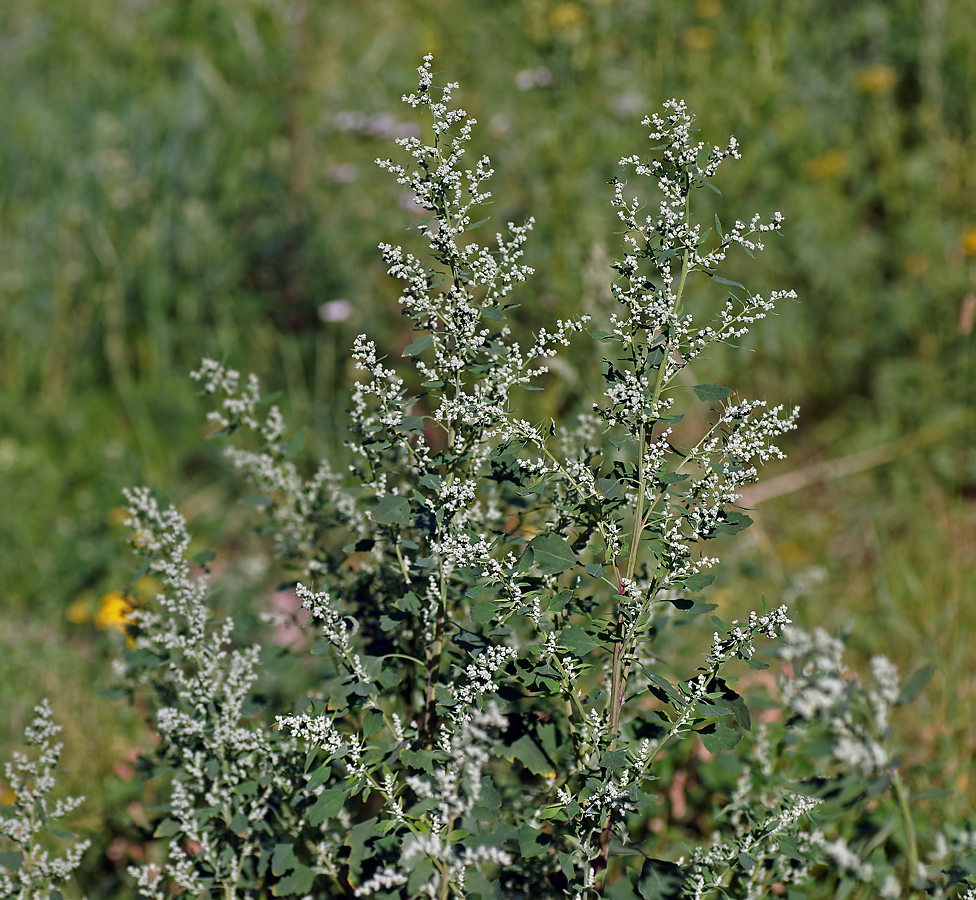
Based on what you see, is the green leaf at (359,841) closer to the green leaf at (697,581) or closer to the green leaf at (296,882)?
the green leaf at (296,882)

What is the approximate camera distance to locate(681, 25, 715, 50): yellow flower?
471cm

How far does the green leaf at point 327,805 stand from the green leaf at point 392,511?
1.40ft

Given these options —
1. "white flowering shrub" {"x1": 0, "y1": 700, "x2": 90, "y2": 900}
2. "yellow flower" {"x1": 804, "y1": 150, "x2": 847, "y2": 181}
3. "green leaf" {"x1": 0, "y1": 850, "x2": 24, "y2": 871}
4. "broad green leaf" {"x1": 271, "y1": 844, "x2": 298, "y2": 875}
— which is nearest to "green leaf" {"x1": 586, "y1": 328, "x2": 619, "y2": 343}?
"broad green leaf" {"x1": 271, "y1": 844, "x2": 298, "y2": 875}

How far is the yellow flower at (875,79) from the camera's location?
4.40 m

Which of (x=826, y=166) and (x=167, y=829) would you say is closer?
(x=167, y=829)

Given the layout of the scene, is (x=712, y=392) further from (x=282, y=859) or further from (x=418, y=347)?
(x=282, y=859)

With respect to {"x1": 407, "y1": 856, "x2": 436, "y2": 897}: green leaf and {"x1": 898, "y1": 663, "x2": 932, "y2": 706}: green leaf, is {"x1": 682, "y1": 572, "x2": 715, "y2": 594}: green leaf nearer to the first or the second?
{"x1": 407, "y1": 856, "x2": 436, "y2": 897}: green leaf

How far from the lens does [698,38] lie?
4848 millimetres

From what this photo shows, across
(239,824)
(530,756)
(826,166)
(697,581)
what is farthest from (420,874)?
(826,166)

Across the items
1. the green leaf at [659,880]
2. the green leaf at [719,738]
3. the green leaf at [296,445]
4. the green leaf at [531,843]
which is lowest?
the green leaf at [659,880]

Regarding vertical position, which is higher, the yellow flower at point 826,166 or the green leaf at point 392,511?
the yellow flower at point 826,166

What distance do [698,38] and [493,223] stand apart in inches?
63.1

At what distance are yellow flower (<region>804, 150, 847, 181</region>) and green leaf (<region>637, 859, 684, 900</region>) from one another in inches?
149

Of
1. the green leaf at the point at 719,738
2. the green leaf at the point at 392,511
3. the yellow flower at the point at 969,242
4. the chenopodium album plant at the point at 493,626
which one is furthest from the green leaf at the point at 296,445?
the yellow flower at the point at 969,242
